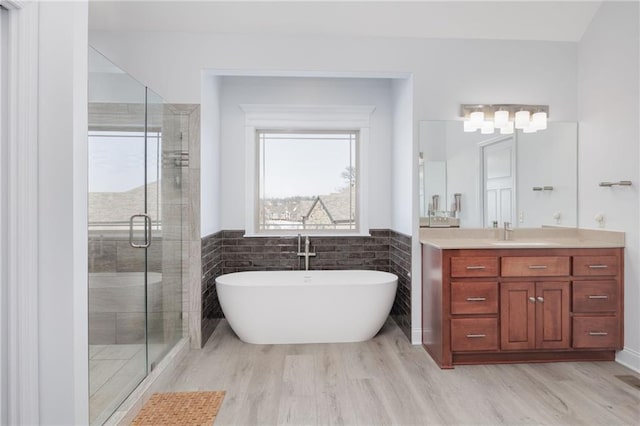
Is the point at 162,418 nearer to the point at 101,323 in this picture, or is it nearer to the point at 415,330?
the point at 101,323

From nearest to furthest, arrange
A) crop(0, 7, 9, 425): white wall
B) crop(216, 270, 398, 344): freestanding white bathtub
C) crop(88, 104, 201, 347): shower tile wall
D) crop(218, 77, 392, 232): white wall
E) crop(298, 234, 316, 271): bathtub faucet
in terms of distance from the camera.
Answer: crop(0, 7, 9, 425): white wall, crop(88, 104, 201, 347): shower tile wall, crop(216, 270, 398, 344): freestanding white bathtub, crop(298, 234, 316, 271): bathtub faucet, crop(218, 77, 392, 232): white wall

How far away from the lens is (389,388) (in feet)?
8.71

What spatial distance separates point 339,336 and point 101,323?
191 centimetres

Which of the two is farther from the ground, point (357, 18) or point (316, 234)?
point (357, 18)

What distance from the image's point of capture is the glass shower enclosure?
2.13 metres

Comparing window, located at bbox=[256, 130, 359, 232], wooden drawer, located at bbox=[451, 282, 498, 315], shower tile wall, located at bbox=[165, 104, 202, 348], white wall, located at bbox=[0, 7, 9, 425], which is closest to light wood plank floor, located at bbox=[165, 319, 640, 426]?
wooden drawer, located at bbox=[451, 282, 498, 315]

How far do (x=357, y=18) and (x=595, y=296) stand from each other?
2818mm

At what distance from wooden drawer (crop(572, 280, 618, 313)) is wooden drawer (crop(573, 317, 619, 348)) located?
0.24 feet

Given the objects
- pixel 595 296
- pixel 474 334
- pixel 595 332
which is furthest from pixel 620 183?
pixel 474 334

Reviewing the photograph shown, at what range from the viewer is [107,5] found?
3.12m

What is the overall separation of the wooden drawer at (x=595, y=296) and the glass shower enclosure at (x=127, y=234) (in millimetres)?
3039

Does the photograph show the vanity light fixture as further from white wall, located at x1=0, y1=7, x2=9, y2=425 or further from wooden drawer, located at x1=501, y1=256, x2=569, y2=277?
white wall, located at x1=0, y1=7, x2=9, y2=425

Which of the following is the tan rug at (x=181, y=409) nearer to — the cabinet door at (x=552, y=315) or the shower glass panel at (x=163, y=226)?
the shower glass panel at (x=163, y=226)

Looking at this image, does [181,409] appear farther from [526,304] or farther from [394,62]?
[394,62]
